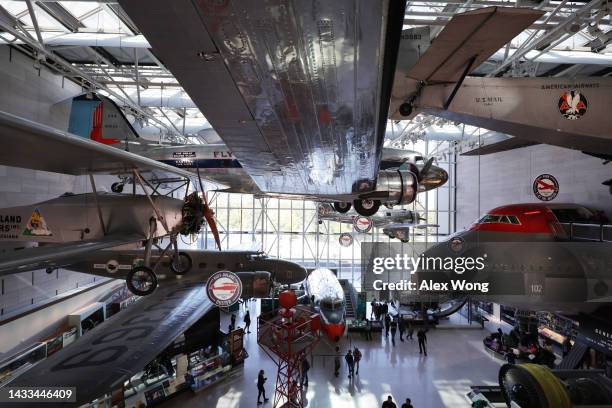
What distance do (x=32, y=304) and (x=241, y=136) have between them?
1059cm

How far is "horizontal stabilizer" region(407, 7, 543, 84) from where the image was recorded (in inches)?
94.6

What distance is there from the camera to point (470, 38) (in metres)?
2.77

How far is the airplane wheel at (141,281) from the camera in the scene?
203 inches

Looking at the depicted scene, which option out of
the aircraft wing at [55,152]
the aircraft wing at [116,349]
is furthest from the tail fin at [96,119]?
the aircraft wing at [55,152]

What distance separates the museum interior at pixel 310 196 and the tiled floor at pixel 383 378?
85 mm

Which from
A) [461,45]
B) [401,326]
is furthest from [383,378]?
[461,45]

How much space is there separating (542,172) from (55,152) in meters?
13.4

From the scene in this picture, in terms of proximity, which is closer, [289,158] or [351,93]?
[351,93]

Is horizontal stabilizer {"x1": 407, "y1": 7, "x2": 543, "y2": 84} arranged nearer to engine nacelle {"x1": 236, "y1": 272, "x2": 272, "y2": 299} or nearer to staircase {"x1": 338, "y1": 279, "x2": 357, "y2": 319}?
engine nacelle {"x1": 236, "y1": 272, "x2": 272, "y2": 299}

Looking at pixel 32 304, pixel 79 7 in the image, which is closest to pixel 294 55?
pixel 79 7

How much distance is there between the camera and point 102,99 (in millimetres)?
9219

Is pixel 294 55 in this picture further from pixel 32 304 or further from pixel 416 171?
pixel 32 304

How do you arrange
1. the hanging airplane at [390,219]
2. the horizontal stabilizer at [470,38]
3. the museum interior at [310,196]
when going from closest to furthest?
the museum interior at [310,196] < the horizontal stabilizer at [470,38] < the hanging airplane at [390,219]

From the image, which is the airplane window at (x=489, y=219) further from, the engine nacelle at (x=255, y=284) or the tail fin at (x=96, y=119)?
the tail fin at (x=96, y=119)
